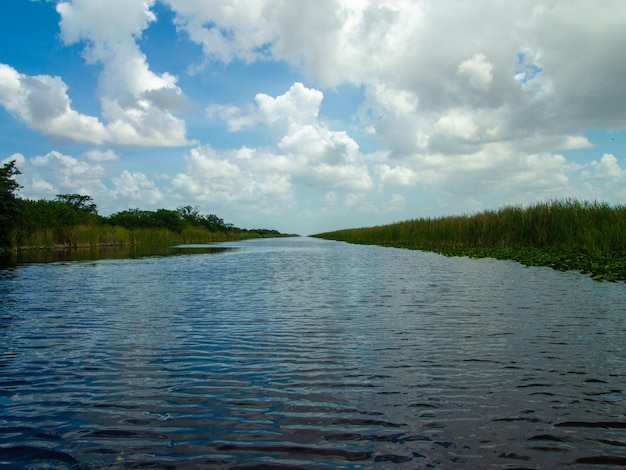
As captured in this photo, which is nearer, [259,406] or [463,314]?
[259,406]

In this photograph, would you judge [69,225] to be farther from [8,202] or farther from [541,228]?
[541,228]

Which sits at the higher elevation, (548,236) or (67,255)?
(548,236)

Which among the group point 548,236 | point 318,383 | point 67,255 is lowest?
point 318,383

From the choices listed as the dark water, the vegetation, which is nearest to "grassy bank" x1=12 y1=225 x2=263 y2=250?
the vegetation

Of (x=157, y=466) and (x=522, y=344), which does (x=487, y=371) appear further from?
(x=157, y=466)

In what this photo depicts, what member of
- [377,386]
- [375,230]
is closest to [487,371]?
[377,386]

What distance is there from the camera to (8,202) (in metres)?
29.8

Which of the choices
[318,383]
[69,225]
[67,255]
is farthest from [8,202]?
[318,383]

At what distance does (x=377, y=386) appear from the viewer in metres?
4.25

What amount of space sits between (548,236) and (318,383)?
2386cm

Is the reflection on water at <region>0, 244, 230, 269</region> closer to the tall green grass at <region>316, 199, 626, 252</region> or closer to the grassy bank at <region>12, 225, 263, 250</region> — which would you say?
the grassy bank at <region>12, 225, 263, 250</region>

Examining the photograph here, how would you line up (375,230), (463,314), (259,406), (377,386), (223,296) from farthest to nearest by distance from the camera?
(375,230) → (223,296) → (463,314) → (377,386) → (259,406)

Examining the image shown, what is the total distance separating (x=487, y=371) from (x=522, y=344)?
140 centimetres

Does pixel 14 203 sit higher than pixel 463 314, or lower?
higher
